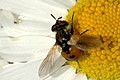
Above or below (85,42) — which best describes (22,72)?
below

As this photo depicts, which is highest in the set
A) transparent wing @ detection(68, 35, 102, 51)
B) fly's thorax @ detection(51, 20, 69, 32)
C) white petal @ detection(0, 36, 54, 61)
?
fly's thorax @ detection(51, 20, 69, 32)

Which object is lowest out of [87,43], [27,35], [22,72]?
[22,72]

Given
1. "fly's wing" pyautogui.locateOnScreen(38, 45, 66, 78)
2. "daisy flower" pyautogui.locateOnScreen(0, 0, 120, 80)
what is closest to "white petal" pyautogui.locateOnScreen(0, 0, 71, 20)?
"daisy flower" pyautogui.locateOnScreen(0, 0, 120, 80)

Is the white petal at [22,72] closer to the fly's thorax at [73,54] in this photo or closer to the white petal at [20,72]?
the white petal at [20,72]

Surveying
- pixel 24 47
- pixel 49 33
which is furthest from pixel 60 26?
pixel 24 47

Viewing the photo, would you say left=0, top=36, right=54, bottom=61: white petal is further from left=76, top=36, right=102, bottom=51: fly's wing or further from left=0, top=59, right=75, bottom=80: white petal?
left=76, top=36, right=102, bottom=51: fly's wing

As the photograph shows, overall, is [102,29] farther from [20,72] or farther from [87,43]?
[20,72]

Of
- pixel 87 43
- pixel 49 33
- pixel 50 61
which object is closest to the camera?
pixel 87 43
